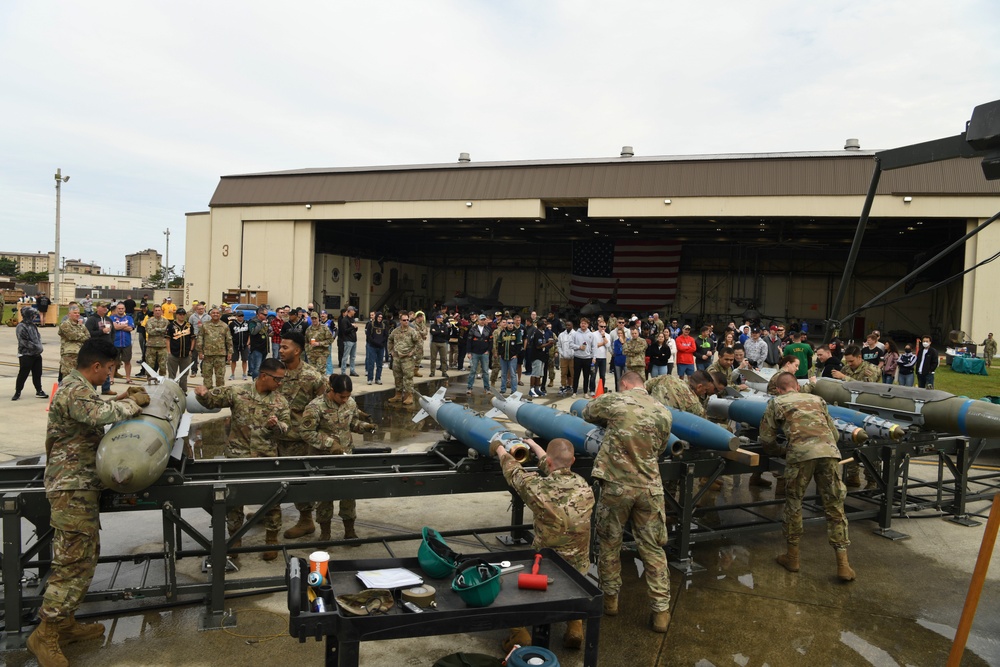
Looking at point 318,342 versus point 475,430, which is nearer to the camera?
point 475,430

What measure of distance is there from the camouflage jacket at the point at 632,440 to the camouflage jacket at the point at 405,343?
28.7ft

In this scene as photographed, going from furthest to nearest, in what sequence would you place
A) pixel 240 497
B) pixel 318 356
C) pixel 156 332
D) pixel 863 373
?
pixel 318 356 < pixel 156 332 < pixel 863 373 < pixel 240 497

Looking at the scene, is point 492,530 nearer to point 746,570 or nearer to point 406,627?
point 746,570

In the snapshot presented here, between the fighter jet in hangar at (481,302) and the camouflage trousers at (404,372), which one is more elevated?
the fighter jet in hangar at (481,302)

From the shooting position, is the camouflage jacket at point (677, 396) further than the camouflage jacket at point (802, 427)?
Yes

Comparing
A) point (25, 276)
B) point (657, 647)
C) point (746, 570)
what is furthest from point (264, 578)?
point (25, 276)

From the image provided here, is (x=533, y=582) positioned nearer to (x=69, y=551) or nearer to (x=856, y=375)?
(x=69, y=551)

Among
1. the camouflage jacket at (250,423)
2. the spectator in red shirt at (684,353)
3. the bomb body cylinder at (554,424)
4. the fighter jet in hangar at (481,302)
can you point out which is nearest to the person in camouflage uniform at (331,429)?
the camouflage jacket at (250,423)

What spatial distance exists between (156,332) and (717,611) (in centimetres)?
1136

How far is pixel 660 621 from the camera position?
4.87 metres

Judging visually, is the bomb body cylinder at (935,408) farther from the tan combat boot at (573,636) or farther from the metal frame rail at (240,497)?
the tan combat boot at (573,636)

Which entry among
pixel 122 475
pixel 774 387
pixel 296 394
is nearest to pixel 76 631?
pixel 122 475

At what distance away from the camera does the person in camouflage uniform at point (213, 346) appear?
12680 mm

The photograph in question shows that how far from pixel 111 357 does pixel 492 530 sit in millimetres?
3328
